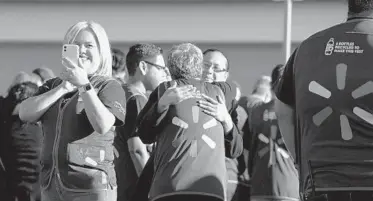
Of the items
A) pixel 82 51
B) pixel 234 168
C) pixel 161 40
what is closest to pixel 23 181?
pixel 234 168

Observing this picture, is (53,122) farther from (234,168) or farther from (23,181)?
(23,181)

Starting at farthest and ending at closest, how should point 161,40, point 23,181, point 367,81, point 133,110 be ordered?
point 161,40, point 23,181, point 133,110, point 367,81

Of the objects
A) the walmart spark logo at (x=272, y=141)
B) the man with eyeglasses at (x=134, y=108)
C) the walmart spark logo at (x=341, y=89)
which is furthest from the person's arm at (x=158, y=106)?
the walmart spark logo at (x=272, y=141)

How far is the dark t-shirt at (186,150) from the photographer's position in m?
6.10

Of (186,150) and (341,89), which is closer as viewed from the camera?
(341,89)

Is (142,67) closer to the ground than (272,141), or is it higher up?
higher up

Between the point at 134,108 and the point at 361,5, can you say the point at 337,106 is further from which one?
the point at 134,108

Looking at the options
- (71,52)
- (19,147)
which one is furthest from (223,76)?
(71,52)

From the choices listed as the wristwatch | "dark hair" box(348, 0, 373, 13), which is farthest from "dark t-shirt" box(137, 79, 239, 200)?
"dark hair" box(348, 0, 373, 13)

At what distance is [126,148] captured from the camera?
7.63m

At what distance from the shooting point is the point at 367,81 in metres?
4.99

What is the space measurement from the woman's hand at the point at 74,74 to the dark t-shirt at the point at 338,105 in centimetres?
138

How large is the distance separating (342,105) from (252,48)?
44.6ft

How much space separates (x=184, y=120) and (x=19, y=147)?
4.02 meters
